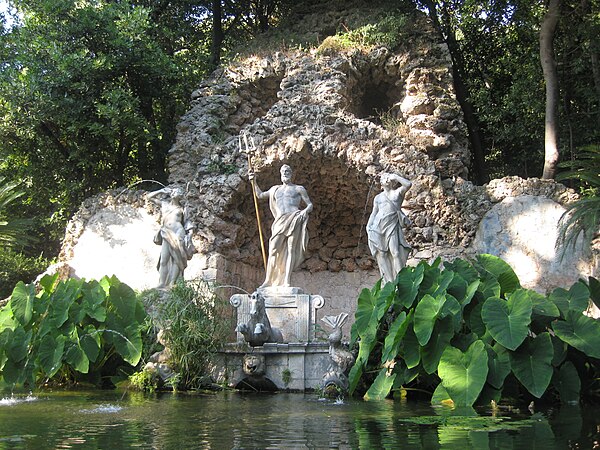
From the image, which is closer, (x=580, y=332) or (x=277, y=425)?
(x=277, y=425)

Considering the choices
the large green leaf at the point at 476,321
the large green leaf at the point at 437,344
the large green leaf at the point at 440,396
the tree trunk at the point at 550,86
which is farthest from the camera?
the tree trunk at the point at 550,86

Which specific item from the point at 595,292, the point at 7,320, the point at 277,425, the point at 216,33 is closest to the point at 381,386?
the point at 277,425

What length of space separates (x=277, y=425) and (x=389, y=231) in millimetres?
5575

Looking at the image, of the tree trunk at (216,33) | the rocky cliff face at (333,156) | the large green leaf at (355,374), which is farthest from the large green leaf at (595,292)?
the tree trunk at (216,33)

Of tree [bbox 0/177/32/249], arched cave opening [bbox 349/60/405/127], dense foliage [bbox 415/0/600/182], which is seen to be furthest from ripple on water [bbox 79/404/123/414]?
dense foliage [bbox 415/0/600/182]

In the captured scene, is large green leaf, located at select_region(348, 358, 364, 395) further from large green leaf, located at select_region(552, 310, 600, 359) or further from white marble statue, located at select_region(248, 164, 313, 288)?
white marble statue, located at select_region(248, 164, 313, 288)

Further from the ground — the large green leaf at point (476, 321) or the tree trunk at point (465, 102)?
the tree trunk at point (465, 102)

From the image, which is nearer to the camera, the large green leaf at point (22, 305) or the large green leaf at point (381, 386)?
the large green leaf at point (381, 386)

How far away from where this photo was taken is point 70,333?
8.83 meters

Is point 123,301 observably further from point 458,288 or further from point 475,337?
point 475,337

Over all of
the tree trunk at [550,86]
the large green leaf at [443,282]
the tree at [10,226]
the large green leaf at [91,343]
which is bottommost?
the large green leaf at [91,343]

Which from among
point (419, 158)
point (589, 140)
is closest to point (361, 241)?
point (419, 158)

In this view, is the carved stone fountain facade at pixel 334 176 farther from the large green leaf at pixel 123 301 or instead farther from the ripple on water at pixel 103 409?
the ripple on water at pixel 103 409

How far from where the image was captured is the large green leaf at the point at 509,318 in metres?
6.48
